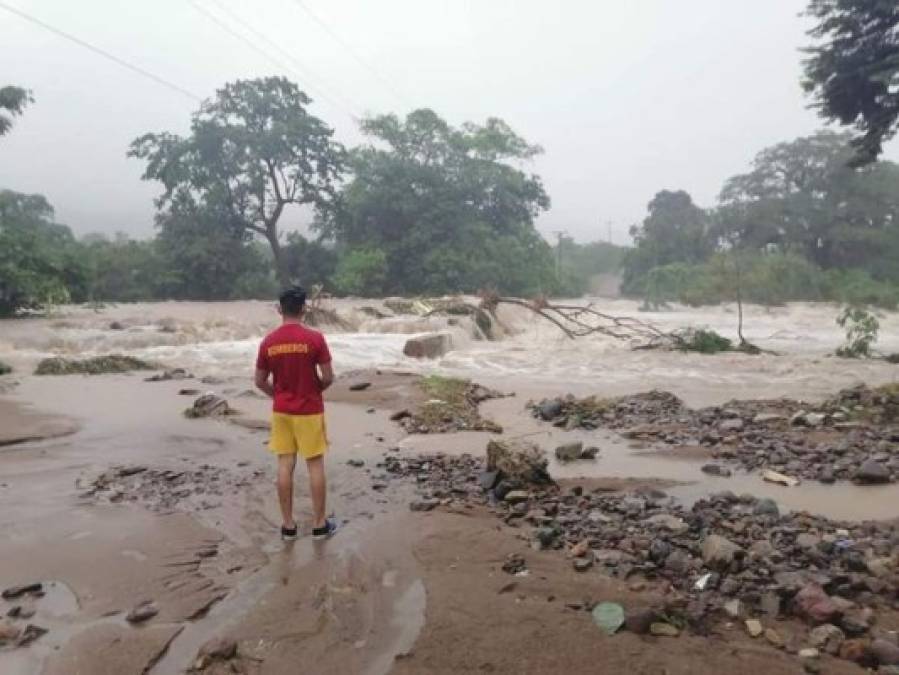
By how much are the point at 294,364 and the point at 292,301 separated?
40 cm

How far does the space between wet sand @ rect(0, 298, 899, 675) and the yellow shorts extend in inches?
21.9

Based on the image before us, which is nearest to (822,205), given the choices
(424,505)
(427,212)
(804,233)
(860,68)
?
(804,233)

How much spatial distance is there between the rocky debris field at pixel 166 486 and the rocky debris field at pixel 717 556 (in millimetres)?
1581

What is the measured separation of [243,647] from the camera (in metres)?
3.13

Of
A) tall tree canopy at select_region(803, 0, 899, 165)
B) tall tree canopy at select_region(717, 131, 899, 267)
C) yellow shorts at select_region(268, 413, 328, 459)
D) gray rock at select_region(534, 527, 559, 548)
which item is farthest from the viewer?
tall tree canopy at select_region(717, 131, 899, 267)

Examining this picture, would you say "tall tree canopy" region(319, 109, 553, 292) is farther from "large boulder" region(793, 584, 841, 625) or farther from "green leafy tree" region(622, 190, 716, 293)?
"large boulder" region(793, 584, 841, 625)

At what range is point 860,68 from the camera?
1293cm

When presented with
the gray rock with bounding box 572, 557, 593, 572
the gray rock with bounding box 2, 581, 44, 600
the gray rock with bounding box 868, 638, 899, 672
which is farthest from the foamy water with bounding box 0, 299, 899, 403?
the gray rock with bounding box 2, 581, 44, 600

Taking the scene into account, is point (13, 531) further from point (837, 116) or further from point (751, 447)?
point (837, 116)

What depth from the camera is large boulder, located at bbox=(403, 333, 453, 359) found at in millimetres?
16844

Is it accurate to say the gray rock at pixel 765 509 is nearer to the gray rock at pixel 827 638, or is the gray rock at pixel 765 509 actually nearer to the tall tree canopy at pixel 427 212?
the gray rock at pixel 827 638

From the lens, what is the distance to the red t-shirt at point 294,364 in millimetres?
4586

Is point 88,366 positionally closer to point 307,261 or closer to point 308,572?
point 308,572

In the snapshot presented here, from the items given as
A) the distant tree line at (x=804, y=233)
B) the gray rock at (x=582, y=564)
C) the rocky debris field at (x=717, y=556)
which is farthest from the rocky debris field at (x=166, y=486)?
the distant tree line at (x=804, y=233)
